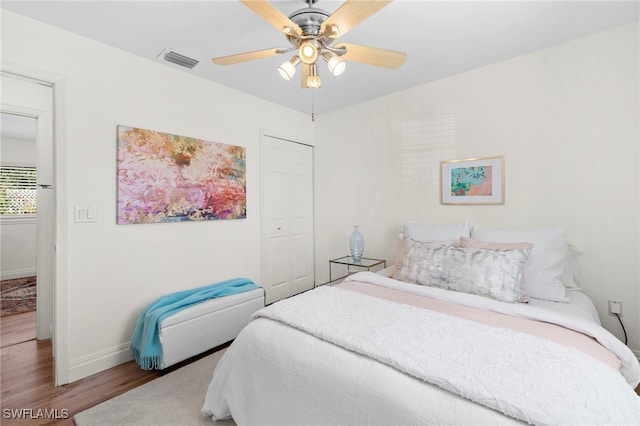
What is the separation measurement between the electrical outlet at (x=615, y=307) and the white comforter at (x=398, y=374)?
1.17m

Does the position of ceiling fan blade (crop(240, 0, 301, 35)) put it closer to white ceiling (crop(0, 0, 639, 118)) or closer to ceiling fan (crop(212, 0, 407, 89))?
ceiling fan (crop(212, 0, 407, 89))

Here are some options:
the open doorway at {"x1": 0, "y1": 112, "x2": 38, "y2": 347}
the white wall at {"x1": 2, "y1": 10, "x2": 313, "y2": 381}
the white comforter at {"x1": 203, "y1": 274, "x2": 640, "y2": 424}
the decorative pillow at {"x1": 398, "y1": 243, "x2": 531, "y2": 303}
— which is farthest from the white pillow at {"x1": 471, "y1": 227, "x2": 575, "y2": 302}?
the open doorway at {"x1": 0, "y1": 112, "x2": 38, "y2": 347}

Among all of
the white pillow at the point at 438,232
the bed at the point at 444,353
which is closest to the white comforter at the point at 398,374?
the bed at the point at 444,353

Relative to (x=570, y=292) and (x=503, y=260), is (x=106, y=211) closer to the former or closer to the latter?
(x=503, y=260)

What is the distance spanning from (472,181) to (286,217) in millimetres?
2149

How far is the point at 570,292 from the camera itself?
216 cm

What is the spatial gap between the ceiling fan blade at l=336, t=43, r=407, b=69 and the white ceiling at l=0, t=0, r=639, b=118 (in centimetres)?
37

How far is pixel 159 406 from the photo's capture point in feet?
5.97

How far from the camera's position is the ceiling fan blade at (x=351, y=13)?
1.30 meters

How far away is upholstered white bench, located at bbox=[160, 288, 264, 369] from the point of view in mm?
2164

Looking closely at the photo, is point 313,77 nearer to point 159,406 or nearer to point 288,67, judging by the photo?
point 288,67

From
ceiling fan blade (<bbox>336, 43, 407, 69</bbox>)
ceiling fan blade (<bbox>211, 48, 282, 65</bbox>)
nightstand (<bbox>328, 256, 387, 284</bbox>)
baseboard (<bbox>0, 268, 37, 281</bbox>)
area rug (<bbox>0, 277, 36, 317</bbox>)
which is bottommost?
area rug (<bbox>0, 277, 36, 317</bbox>)

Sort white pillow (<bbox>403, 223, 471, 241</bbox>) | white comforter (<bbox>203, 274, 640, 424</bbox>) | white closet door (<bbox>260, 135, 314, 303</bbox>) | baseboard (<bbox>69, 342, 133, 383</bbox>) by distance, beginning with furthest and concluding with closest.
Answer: white closet door (<bbox>260, 135, 314, 303</bbox>)
white pillow (<bbox>403, 223, 471, 241</bbox>)
baseboard (<bbox>69, 342, 133, 383</bbox>)
white comforter (<bbox>203, 274, 640, 424</bbox>)

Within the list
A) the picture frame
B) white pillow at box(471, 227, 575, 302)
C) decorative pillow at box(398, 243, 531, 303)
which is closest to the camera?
decorative pillow at box(398, 243, 531, 303)
